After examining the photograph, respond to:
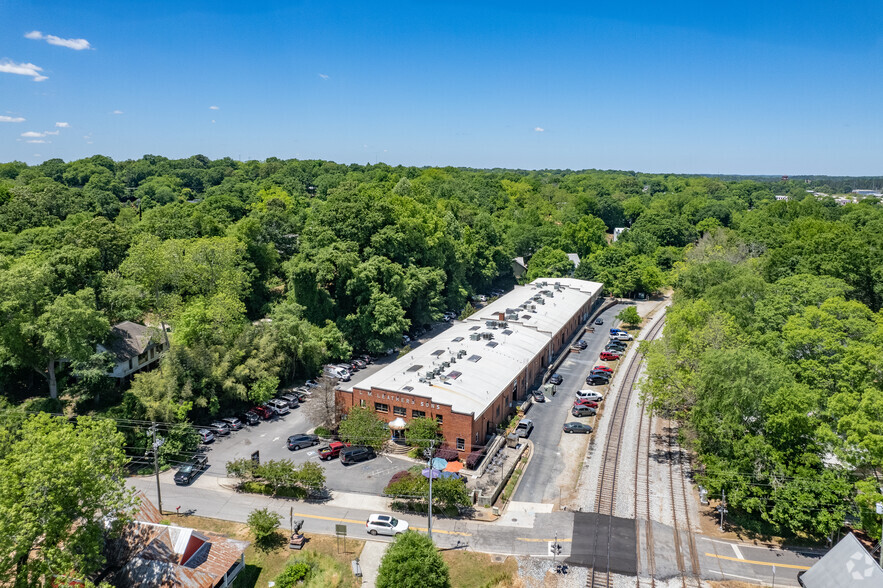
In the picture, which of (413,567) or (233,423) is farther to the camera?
(233,423)

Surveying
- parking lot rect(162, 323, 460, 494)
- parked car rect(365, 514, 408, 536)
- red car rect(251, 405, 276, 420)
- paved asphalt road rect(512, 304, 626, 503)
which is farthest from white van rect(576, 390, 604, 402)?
red car rect(251, 405, 276, 420)

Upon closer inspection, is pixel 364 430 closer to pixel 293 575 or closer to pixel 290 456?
pixel 290 456

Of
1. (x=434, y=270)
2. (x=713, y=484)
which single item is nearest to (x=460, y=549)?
(x=713, y=484)

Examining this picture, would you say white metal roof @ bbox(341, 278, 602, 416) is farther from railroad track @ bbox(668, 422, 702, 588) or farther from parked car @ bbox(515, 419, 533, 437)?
railroad track @ bbox(668, 422, 702, 588)

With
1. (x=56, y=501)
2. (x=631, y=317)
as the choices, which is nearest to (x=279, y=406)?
(x=56, y=501)

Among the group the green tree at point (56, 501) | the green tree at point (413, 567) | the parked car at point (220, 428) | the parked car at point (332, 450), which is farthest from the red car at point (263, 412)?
the green tree at point (413, 567)
